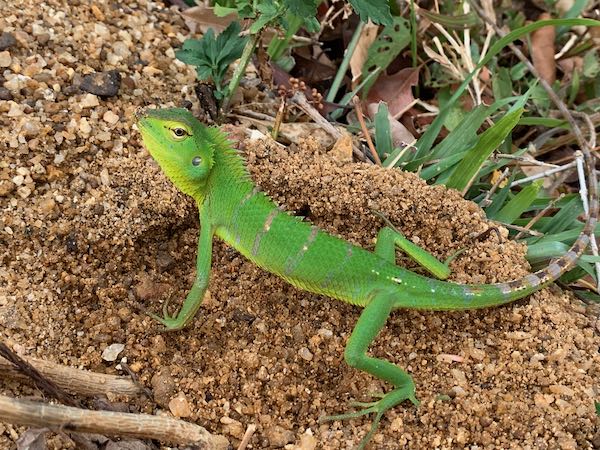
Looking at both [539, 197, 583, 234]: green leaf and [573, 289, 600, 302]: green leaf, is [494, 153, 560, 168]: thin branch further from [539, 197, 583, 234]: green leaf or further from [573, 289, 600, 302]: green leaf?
[573, 289, 600, 302]: green leaf

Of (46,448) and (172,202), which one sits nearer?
(46,448)

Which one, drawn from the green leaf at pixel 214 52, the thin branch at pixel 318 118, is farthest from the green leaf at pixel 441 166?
the green leaf at pixel 214 52

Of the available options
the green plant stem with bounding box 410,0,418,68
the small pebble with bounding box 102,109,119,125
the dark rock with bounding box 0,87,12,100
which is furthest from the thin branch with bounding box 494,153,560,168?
the dark rock with bounding box 0,87,12,100

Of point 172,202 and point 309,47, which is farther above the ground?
point 309,47

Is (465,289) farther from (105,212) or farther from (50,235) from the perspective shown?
(50,235)

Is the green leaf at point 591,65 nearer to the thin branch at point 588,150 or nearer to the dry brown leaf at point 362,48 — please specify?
the thin branch at point 588,150

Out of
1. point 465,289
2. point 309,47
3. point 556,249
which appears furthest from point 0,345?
point 309,47
